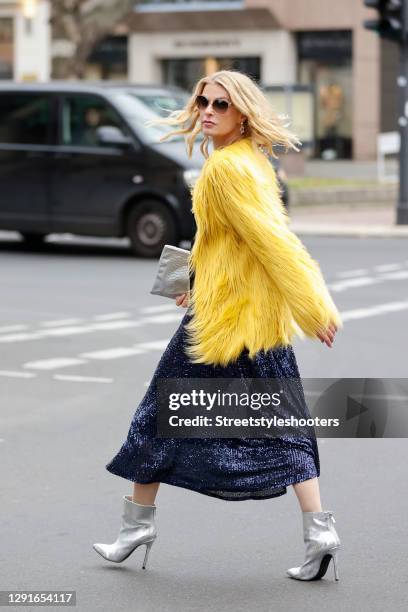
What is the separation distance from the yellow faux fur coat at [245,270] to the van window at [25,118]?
44.5ft

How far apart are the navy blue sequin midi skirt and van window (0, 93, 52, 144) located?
44.5 feet

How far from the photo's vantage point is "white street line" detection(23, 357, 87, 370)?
32.8 ft

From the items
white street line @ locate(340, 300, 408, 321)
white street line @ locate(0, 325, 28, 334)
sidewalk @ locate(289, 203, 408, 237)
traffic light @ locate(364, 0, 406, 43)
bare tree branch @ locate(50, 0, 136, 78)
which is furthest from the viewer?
bare tree branch @ locate(50, 0, 136, 78)

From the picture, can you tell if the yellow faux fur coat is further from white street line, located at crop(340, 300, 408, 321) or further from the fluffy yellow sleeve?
white street line, located at crop(340, 300, 408, 321)

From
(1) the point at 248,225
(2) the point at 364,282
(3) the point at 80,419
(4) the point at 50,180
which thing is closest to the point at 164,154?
(4) the point at 50,180

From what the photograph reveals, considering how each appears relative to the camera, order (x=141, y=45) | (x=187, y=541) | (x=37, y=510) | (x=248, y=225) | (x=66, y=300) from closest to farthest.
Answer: (x=248, y=225) < (x=187, y=541) < (x=37, y=510) < (x=66, y=300) < (x=141, y=45)

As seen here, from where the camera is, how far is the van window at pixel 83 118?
18188 mm

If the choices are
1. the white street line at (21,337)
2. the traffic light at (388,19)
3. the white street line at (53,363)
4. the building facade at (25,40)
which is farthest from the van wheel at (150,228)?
the building facade at (25,40)

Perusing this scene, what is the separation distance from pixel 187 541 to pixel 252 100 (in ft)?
5.37

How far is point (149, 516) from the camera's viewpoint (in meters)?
5.30

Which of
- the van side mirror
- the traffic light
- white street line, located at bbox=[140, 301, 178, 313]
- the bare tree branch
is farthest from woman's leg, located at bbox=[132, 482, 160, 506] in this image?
the bare tree branch

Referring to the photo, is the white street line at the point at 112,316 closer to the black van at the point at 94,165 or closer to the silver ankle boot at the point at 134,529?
the black van at the point at 94,165

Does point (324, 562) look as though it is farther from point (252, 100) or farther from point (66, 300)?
point (66, 300)

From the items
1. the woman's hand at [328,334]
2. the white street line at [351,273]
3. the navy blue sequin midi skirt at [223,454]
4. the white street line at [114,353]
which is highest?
the woman's hand at [328,334]
